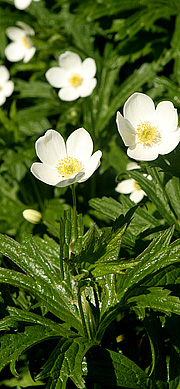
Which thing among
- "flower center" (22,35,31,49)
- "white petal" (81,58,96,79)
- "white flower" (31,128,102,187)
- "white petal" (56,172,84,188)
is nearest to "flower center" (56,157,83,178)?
"white flower" (31,128,102,187)

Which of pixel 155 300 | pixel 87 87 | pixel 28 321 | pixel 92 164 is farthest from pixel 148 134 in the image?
pixel 87 87

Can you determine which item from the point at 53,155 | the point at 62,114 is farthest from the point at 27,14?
the point at 53,155

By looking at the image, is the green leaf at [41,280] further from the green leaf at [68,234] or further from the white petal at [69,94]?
the white petal at [69,94]

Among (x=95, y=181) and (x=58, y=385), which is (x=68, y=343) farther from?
(x=95, y=181)

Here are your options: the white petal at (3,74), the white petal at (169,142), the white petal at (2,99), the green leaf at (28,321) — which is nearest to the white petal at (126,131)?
the white petal at (169,142)

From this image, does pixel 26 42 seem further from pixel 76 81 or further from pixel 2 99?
pixel 76 81

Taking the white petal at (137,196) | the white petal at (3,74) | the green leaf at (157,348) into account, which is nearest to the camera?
the green leaf at (157,348)
